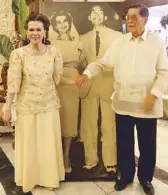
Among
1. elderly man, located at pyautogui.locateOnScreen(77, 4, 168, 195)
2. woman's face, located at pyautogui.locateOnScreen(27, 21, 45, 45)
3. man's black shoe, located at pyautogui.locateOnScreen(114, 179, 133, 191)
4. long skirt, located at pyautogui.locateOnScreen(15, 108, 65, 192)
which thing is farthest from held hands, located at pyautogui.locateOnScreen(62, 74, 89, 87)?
man's black shoe, located at pyautogui.locateOnScreen(114, 179, 133, 191)

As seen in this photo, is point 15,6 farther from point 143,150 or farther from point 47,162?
point 143,150

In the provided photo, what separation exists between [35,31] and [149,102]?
1.03m

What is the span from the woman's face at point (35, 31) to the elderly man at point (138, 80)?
455 millimetres

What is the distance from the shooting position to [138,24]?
223 cm

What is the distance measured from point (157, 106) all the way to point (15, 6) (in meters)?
2.11

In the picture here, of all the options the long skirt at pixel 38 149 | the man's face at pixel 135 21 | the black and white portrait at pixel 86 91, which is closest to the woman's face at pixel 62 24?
the black and white portrait at pixel 86 91

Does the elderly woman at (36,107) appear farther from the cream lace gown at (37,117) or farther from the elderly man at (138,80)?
the elderly man at (138,80)

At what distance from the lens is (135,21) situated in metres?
2.22

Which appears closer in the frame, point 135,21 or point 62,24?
point 135,21

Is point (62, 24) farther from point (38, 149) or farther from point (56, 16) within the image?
point (38, 149)

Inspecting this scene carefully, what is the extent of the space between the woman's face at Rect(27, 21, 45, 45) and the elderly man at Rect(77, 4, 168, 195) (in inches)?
17.9

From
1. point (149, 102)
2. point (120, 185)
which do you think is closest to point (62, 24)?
point (149, 102)

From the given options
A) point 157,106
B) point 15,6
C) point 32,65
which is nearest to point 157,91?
point 157,106

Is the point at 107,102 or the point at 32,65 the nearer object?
the point at 32,65
